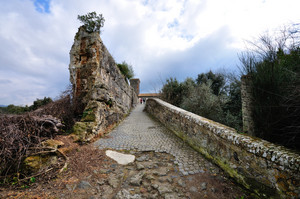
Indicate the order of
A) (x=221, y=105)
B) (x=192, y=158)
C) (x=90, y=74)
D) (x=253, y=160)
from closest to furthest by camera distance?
(x=253, y=160) < (x=192, y=158) < (x=90, y=74) < (x=221, y=105)

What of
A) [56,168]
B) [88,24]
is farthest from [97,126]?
[88,24]

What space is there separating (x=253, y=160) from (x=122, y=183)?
7.09ft

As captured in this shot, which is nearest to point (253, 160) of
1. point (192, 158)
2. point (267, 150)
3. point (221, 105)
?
point (267, 150)

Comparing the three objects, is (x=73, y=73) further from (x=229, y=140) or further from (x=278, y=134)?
(x=278, y=134)

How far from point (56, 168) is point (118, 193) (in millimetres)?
1341

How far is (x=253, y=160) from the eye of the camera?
188 cm

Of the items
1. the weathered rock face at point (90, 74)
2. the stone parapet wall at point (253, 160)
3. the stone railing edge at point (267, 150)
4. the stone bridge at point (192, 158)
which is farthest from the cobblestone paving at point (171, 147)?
the weathered rock face at point (90, 74)

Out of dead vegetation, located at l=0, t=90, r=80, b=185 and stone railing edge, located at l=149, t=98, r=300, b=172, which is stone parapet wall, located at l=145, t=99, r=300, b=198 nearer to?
stone railing edge, located at l=149, t=98, r=300, b=172

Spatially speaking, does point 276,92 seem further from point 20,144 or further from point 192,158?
point 20,144

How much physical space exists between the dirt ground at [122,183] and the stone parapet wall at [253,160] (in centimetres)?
23

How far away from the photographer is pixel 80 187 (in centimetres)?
196

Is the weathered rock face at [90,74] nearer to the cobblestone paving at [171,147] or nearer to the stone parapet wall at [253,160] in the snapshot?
the cobblestone paving at [171,147]

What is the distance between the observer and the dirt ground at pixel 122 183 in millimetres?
1832

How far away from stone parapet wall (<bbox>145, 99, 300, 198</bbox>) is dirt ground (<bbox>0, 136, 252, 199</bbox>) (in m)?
0.23
